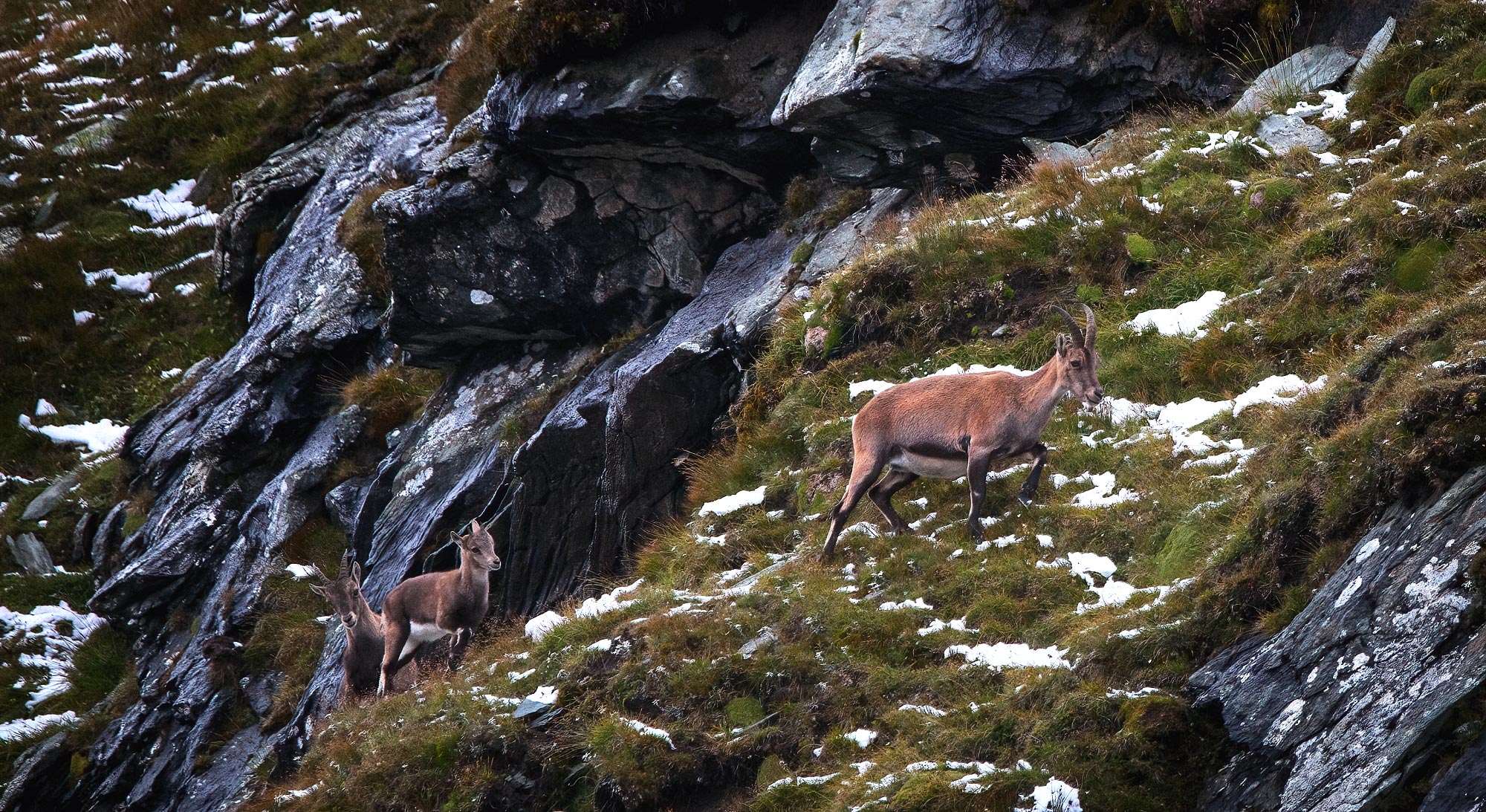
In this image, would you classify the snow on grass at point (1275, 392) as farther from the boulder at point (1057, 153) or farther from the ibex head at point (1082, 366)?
the boulder at point (1057, 153)

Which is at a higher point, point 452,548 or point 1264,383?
point 1264,383

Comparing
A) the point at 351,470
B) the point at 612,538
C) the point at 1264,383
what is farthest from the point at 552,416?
the point at 1264,383

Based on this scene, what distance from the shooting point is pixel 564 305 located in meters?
18.2

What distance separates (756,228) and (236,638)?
34.2 ft

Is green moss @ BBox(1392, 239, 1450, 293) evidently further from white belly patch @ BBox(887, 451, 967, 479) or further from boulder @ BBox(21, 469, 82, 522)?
boulder @ BBox(21, 469, 82, 522)

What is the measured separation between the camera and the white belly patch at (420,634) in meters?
14.5

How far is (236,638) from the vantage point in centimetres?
1830

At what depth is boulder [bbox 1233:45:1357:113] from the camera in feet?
45.5

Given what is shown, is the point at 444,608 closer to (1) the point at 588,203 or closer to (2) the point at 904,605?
(1) the point at 588,203

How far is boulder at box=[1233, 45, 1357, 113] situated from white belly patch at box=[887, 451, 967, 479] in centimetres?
641

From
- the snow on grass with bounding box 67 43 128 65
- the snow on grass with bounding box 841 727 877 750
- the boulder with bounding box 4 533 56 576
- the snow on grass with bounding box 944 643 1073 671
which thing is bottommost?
the boulder with bounding box 4 533 56 576

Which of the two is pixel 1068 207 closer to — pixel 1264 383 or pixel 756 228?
pixel 1264 383

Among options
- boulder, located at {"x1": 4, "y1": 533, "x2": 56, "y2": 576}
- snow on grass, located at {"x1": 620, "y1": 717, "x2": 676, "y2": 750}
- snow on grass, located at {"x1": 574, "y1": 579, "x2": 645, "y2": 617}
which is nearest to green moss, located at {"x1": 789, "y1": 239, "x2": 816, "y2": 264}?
snow on grass, located at {"x1": 574, "y1": 579, "x2": 645, "y2": 617}

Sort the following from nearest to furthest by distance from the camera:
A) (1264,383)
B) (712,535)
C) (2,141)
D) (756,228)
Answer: (1264,383) → (712,535) → (756,228) → (2,141)
